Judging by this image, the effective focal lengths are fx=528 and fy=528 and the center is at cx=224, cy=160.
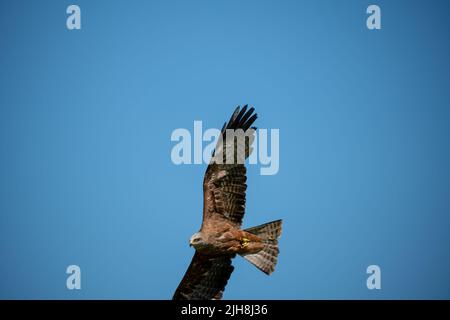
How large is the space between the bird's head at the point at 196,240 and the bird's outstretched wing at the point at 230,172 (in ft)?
1.48

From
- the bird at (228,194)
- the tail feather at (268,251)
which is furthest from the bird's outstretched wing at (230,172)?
the tail feather at (268,251)

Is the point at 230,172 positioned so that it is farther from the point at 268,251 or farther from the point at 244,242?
the point at 268,251

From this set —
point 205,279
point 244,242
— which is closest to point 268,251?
point 244,242

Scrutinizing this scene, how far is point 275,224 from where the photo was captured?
977 cm

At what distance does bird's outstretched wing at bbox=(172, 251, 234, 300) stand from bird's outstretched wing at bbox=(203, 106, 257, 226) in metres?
0.93

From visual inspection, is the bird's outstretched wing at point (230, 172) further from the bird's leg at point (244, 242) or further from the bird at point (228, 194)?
the bird's leg at point (244, 242)

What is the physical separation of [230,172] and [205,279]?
2.16 meters

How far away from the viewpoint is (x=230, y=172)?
9.24 metres

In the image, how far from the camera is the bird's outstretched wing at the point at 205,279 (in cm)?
971

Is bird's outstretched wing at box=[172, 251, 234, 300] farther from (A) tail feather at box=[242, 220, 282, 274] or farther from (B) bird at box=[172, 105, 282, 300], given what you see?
(A) tail feather at box=[242, 220, 282, 274]
